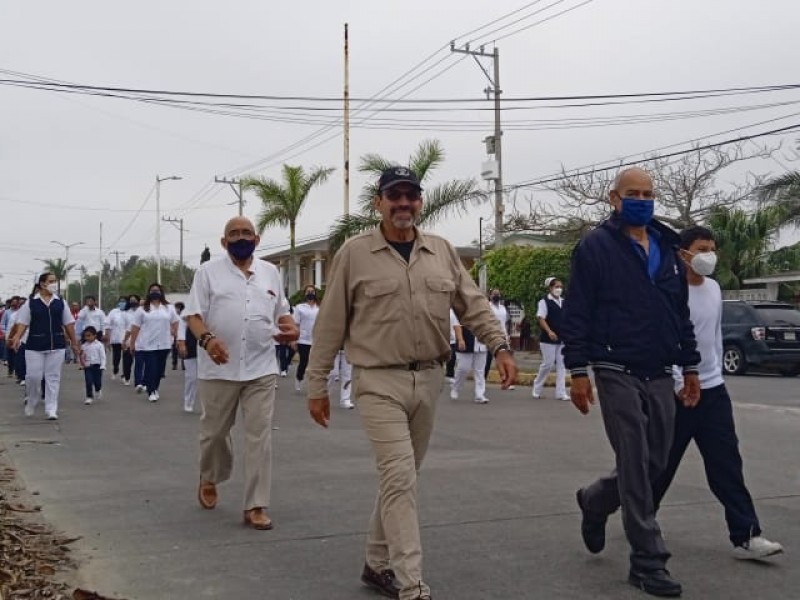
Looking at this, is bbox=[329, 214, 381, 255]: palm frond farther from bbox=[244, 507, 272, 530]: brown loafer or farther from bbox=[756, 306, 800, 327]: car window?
bbox=[244, 507, 272, 530]: brown loafer

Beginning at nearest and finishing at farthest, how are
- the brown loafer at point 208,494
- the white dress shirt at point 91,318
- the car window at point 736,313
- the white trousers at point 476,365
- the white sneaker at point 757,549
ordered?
1. the white sneaker at point 757,549
2. the brown loafer at point 208,494
3. the white trousers at point 476,365
4. the car window at point 736,313
5. the white dress shirt at point 91,318

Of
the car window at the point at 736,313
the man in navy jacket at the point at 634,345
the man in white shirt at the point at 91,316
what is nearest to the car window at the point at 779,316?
the car window at the point at 736,313

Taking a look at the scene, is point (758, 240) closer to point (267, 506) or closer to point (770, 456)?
point (770, 456)

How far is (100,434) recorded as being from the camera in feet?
36.2

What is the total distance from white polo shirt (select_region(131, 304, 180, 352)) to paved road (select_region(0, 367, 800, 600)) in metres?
4.15

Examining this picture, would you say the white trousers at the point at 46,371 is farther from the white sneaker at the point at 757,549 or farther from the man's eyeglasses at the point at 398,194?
the white sneaker at the point at 757,549

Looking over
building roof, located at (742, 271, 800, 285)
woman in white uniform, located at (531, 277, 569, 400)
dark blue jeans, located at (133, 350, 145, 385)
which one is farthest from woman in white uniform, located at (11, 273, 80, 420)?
building roof, located at (742, 271, 800, 285)

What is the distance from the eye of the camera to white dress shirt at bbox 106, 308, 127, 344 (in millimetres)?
21172

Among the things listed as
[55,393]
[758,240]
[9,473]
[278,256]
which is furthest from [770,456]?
[278,256]

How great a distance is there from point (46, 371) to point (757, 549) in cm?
951

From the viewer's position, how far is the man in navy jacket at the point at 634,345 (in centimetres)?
472

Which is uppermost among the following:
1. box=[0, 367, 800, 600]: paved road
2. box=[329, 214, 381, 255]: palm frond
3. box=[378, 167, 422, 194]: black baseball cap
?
box=[329, 214, 381, 255]: palm frond

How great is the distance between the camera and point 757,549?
5.16 m

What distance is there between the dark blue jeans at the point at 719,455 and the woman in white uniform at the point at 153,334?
37.1 ft
